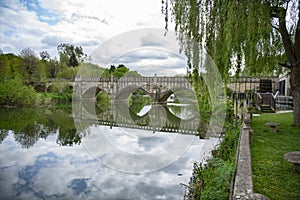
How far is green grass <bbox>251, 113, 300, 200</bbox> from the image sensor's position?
364 centimetres

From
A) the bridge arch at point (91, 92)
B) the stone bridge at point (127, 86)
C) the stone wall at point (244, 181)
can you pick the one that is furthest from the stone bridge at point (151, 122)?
the bridge arch at point (91, 92)

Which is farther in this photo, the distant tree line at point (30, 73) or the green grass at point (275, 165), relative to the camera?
the distant tree line at point (30, 73)

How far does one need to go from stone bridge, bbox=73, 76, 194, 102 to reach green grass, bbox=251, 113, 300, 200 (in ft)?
62.4

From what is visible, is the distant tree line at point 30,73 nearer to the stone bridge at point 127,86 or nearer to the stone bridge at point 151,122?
the stone bridge at point 127,86

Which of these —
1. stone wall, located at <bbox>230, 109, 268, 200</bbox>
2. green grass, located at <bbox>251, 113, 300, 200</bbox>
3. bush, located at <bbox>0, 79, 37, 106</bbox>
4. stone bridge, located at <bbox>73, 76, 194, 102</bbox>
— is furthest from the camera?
stone bridge, located at <bbox>73, 76, 194, 102</bbox>

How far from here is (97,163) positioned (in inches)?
316

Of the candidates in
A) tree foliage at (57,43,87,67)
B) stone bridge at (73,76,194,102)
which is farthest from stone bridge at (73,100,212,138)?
tree foliage at (57,43,87,67)

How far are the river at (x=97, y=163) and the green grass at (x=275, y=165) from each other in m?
1.77

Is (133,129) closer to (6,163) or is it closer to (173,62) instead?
(173,62)

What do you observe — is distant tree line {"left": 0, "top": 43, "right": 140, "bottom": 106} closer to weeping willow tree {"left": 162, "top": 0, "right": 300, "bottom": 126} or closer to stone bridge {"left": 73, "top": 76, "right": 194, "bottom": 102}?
stone bridge {"left": 73, "top": 76, "right": 194, "bottom": 102}

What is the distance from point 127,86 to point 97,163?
2485 centimetres

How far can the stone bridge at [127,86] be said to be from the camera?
28.4m

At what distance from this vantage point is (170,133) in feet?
43.8

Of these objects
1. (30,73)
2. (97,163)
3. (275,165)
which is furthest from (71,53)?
(275,165)
